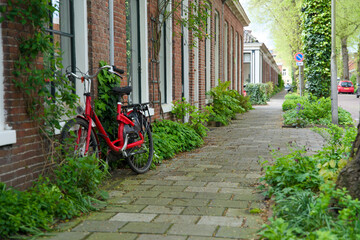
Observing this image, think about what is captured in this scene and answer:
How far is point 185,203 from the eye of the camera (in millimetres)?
4414

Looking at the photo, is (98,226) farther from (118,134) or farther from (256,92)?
(256,92)

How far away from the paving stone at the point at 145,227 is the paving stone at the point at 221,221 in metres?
0.33

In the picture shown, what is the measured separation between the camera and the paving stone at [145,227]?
3530 mm

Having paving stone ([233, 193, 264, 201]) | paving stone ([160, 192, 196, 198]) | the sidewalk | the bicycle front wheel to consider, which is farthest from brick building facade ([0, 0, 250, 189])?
paving stone ([233, 193, 264, 201])

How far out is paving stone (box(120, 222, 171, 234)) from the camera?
3.53m

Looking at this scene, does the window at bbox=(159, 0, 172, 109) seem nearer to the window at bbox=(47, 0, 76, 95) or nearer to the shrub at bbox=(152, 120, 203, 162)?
the shrub at bbox=(152, 120, 203, 162)

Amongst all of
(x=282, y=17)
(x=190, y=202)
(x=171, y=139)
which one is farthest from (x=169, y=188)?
(x=282, y=17)

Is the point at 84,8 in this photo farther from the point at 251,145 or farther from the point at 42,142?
the point at 251,145

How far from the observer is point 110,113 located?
5910 millimetres

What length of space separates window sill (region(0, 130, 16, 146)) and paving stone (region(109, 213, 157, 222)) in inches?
44.9

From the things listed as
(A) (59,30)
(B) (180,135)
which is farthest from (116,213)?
(B) (180,135)

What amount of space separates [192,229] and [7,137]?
1.80 m

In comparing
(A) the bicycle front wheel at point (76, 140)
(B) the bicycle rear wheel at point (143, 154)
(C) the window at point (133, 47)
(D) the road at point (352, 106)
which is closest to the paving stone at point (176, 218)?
(A) the bicycle front wheel at point (76, 140)

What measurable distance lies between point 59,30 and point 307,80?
449 inches
